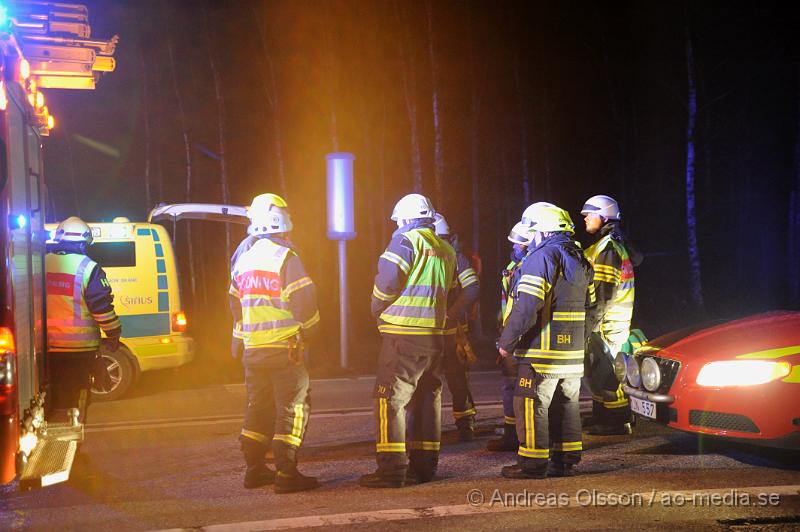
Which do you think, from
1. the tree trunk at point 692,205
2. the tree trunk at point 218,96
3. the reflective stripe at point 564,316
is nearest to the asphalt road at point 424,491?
the reflective stripe at point 564,316

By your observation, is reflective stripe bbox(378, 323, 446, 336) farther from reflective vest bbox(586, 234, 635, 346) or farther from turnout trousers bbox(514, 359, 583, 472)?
reflective vest bbox(586, 234, 635, 346)

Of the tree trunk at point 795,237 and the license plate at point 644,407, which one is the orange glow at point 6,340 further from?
the tree trunk at point 795,237

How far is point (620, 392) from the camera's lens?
736 cm

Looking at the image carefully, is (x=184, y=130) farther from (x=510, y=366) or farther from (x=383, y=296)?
(x=383, y=296)

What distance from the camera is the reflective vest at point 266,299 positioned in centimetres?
584

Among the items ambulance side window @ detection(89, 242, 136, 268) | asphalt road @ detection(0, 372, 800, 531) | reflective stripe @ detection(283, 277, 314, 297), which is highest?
ambulance side window @ detection(89, 242, 136, 268)

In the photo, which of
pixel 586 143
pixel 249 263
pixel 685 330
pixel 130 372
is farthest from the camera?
pixel 586 143

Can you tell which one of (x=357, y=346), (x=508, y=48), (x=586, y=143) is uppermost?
(x=508, y=48)

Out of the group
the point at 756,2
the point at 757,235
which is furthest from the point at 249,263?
the point at 757,235

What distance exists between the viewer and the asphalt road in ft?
16.7

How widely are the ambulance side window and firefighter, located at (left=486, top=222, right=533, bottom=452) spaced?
16.3ft

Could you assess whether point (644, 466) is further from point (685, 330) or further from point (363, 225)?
point (363, 225)

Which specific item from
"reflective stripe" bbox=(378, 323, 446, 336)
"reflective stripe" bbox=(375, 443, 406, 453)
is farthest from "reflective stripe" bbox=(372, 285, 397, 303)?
"reflective stripe" bbox=(375, 443, 406, 453)

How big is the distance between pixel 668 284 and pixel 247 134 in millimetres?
15122
